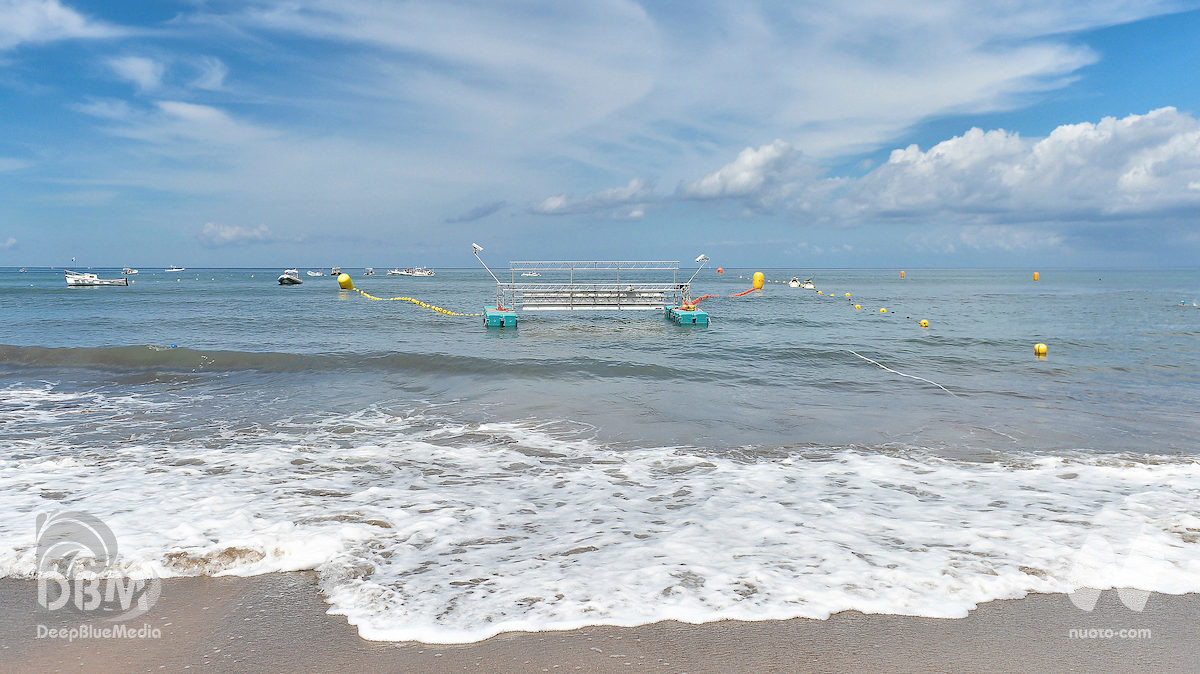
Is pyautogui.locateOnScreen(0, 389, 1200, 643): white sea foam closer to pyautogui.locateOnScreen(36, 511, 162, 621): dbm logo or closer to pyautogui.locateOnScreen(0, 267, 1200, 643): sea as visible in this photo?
pyautogui.locateOnScreen(0, 267, 1200, 643): sea

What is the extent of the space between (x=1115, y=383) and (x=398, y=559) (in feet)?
54.4

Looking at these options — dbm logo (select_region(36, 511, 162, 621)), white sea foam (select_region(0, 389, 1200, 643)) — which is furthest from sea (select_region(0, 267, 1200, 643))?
dbm logo (select_region(36, 511, 162, 621))

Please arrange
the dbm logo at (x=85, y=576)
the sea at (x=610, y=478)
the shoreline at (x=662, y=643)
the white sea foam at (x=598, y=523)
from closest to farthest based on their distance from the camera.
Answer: the shoreline at (x=662, y=643), the dbm logo at (x=85, y=576), the white sea foam at (x=598, y=523), the sea at (x=610, y=478)

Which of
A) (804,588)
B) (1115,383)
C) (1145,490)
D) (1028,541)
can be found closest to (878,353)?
(1115,383)

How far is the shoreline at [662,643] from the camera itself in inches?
141

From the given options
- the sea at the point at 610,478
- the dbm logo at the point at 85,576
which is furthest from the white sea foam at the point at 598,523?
the dbm logo at the point at 85,576

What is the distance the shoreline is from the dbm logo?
14 cm

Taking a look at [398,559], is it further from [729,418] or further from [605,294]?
[605,294]

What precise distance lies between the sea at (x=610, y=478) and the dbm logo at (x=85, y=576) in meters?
0.14

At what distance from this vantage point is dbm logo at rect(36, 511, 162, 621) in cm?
424

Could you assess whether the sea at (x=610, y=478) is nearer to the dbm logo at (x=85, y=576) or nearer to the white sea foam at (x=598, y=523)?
the white sea foam at (x=598, y=523)

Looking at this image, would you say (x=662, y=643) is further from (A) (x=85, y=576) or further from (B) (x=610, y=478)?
(A) (x=85, y=576)

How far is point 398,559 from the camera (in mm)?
5055

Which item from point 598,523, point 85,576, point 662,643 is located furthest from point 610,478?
point 85,576
